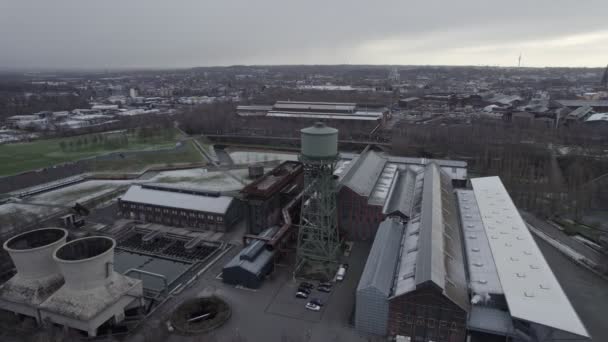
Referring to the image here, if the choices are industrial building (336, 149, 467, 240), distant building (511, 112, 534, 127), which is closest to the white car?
industrial building (336, 149, 467, 240)

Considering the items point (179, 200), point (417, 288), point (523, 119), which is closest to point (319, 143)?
point (417, 288)

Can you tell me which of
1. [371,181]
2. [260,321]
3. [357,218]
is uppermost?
[371,181]

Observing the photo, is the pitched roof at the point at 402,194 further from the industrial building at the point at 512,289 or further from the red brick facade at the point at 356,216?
the industrial building at the point at 512,289

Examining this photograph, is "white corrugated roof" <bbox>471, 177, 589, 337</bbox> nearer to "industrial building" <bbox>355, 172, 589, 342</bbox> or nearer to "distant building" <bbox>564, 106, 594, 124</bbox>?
"industrial building" <bbox>355, 172, 589, 342</bbox>

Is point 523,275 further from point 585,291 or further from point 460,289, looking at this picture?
point 585,291

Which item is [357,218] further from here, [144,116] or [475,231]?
[144,116]

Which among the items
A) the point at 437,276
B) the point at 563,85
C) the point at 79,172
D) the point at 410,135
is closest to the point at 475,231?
the point at 437,276
